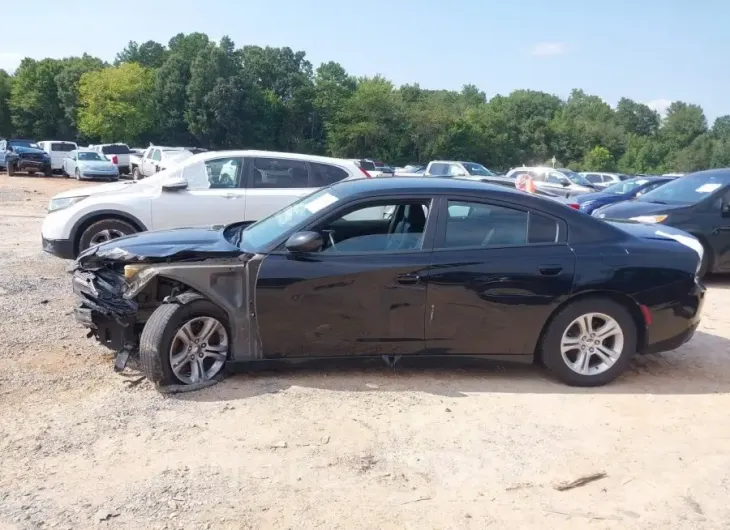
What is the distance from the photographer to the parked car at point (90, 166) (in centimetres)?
3027

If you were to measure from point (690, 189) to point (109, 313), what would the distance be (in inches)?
346

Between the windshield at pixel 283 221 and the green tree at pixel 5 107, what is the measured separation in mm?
71570

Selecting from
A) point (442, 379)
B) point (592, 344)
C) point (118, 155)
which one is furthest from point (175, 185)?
Result: point (118, 155)

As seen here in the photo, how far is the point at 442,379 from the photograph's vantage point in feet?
17.1

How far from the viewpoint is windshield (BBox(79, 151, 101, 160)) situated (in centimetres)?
3106

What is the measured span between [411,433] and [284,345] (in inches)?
46.8

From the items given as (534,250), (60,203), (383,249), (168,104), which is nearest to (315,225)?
(383,249)

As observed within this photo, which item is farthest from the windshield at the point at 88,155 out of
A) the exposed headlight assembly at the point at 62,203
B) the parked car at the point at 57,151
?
the exposed headlight assembly at the point at 62,203

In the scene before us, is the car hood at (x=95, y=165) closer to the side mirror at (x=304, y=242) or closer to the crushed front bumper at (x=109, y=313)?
the crushed front bumper at (x=109, y=313)

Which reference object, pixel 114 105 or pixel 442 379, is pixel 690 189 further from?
pixel 114 105

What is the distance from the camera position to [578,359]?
5.21 m

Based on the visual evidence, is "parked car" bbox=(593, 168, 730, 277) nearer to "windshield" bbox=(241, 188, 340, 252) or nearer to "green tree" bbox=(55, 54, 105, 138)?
"windshield" bbox=(241, 188, 340, 252)

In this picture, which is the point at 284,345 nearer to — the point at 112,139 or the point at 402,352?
the point at 402,352

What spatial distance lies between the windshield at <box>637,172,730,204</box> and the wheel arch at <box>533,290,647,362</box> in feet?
17.3
